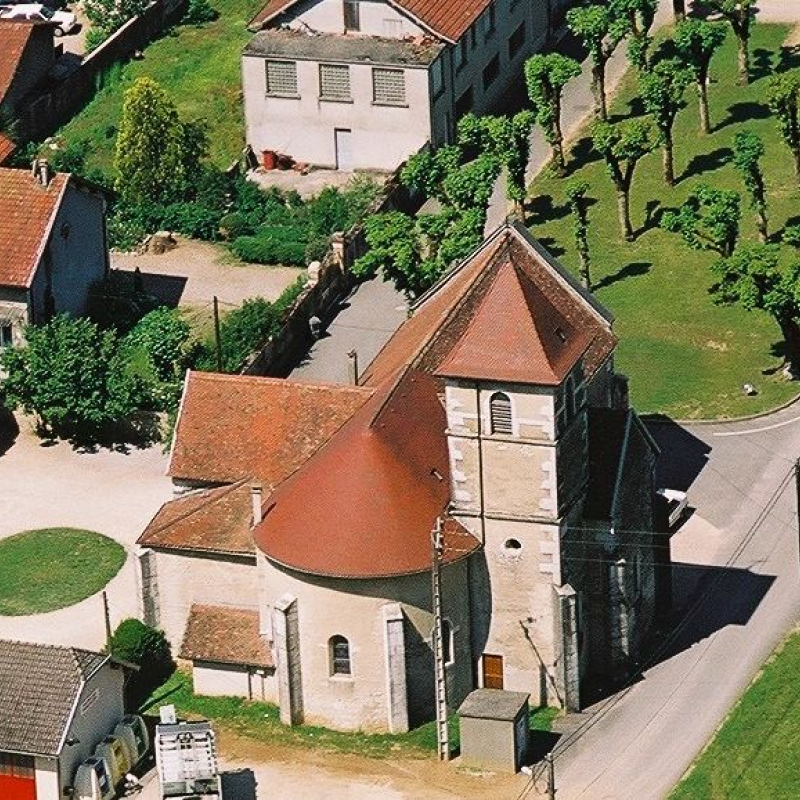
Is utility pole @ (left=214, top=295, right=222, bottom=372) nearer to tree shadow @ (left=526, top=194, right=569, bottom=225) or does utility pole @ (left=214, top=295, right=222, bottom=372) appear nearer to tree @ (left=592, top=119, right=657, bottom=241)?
tree shadow @ (left=526, top=194, right=569, bottom=225)

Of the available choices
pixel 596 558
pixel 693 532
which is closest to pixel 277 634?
pixel 596 558

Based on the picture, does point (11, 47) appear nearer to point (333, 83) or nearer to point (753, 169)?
point (333, 83)

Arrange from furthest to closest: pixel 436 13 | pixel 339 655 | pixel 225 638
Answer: pixel 436 13
pixel 225 638
pixel 339 655

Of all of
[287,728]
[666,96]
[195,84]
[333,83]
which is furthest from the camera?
[195,84]

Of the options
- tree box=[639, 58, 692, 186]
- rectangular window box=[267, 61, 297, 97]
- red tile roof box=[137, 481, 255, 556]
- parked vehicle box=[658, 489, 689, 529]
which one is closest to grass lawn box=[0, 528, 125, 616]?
red tile roof box=[137, 481, 255, 556]

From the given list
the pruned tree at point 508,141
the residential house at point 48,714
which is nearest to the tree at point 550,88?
the pruned tree at point 508,141

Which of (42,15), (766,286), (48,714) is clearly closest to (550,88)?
(766,286)
